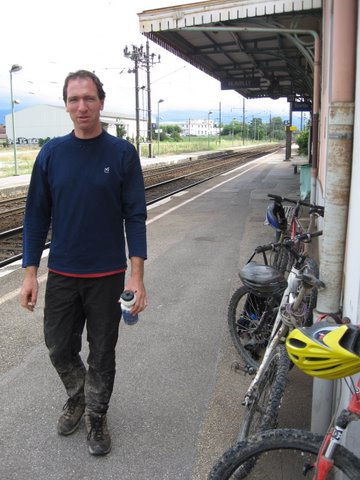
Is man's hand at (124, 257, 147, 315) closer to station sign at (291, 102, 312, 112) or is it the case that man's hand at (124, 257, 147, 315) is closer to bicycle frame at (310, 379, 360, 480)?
bicycle frame at (310, 379, 360, 480)

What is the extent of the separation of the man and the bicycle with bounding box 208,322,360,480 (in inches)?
39.3

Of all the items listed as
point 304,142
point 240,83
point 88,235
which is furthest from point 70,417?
point 304,142

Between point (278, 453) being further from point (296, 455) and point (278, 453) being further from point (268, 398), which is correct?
point (268, 398)

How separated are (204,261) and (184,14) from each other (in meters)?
4.78

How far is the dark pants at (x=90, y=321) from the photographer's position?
9.31 ft

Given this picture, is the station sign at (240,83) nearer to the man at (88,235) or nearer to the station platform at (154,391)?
the station platform at (154,391)

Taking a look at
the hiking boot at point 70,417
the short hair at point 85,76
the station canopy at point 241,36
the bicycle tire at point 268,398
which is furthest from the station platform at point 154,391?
the station canopy at point 241,36

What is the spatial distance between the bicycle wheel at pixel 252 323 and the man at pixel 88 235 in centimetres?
129

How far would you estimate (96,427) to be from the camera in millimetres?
2934

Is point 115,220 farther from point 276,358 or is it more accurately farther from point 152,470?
point 152,470

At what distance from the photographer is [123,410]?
11.1 ft

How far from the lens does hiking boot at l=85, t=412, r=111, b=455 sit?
9.53 feet

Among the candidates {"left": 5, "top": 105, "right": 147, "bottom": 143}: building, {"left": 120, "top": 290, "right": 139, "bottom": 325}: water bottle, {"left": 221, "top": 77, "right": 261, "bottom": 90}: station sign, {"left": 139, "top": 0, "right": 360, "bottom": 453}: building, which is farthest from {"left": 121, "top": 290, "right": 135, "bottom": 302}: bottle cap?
{"left": 5, "top": 105, "right": 147, "bottom": 143}: building

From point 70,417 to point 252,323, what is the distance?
1.60m
